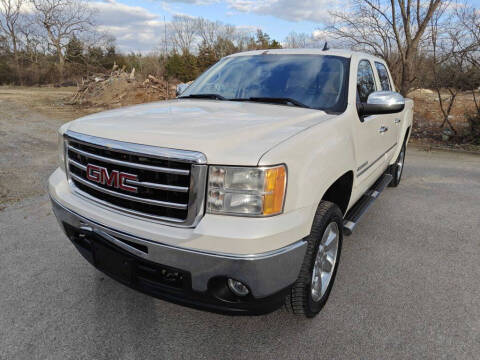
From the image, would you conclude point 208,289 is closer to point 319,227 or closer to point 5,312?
point 319,227

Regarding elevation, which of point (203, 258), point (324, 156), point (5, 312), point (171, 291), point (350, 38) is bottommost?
point (5, 312)

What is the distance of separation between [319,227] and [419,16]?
34.5 feet

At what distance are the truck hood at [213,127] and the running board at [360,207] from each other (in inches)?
37.6

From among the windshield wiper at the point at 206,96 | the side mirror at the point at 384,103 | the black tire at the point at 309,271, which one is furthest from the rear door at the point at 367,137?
the windshield wiper at the point at 206,96

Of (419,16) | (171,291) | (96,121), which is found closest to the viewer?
(171,291)

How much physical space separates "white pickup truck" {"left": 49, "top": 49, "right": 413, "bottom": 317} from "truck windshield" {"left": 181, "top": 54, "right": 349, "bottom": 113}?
0.15 meters

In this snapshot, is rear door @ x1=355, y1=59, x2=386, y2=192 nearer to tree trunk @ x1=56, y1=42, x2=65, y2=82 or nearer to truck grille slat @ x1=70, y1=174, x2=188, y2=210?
truck grille slat @ x1=70, y1=174, x2=188, y2=210

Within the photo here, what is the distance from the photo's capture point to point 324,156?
6.82 ft

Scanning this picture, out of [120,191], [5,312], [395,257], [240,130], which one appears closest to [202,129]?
[240,130]

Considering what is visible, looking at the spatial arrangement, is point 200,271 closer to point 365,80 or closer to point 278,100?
point 278,100

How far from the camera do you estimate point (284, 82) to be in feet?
9.78

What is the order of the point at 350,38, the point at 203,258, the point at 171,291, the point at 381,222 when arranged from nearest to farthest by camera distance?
the point at 203,258 < the point at 171,291 < the point at 381,222 < the point at 350,38

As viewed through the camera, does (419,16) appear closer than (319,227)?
No

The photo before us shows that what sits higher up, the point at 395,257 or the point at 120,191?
the point at 120,191
